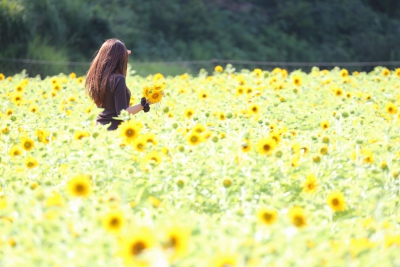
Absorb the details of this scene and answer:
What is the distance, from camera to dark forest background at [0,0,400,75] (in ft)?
54.2

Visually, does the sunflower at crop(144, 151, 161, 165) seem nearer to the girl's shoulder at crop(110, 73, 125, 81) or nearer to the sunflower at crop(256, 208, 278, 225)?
the sunflower at crop(256, 208, 278, 225)

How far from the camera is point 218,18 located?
23391 millimetres

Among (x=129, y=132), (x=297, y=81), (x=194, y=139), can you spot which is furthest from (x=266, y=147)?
(x=297, y=81)

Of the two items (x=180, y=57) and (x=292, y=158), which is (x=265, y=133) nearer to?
(x=292, y=158)

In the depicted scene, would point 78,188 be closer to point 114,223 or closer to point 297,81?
point 114,223

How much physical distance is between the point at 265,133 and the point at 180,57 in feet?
52.4

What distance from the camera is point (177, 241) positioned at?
2318 millimetres

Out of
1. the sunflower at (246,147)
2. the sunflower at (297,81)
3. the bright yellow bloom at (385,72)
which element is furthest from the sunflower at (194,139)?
the bright yellow bloom at (385,72)

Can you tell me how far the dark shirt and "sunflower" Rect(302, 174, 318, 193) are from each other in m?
2.08

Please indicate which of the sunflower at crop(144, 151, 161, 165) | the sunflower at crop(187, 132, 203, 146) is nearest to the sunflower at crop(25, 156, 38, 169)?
the sunflower at crop(144, 151, 161, 165)

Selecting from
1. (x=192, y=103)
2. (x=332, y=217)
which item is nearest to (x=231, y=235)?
(x=332, y=217)

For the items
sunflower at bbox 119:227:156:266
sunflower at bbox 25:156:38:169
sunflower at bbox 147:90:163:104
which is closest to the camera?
sunflower at bbox 119:227:156:266

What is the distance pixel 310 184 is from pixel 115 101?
216cm

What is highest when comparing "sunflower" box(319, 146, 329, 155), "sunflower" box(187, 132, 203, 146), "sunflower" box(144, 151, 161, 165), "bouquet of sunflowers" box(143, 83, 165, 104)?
"bouquet of sunflowers" box(143, 83, 165, 104)
